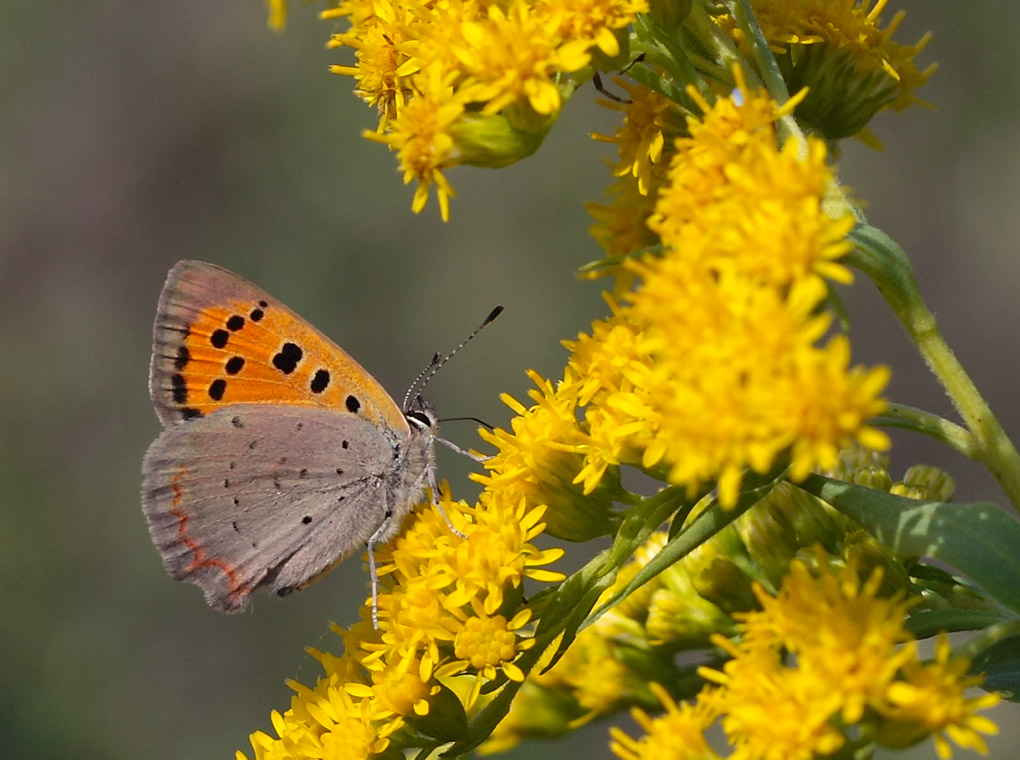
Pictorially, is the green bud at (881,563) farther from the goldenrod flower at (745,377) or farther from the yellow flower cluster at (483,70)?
the yellow flower cluster at (483,70)

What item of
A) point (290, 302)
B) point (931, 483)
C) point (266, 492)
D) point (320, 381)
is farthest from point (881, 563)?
point (290, 302)

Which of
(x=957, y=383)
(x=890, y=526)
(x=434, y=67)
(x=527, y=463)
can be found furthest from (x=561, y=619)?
(x=434, y=67)

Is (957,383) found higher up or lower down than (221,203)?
higher up

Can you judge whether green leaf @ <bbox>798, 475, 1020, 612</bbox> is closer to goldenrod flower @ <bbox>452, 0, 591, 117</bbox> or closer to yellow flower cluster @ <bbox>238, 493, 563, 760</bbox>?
yellow flower cluster @ <bbox>238, 493, 563, 760</bbox>

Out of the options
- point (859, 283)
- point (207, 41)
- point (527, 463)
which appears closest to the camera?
point (527, 463)

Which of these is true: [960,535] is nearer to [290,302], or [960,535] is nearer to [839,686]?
[839,686]

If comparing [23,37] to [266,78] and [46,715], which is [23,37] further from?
[46,715]
